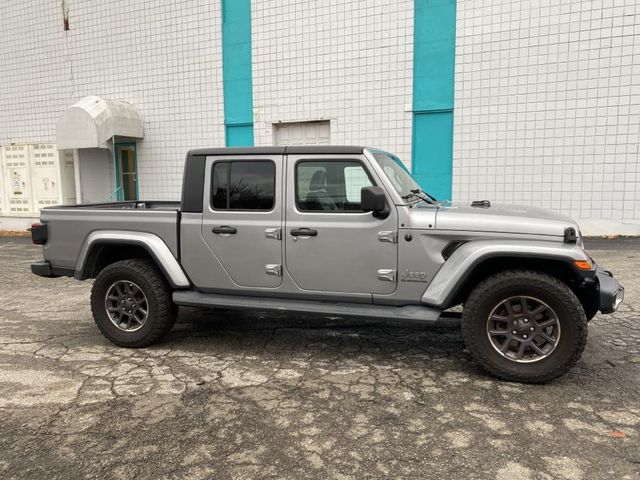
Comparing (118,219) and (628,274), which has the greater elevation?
(118,219)

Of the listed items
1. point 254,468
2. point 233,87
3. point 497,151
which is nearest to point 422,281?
point 254,468

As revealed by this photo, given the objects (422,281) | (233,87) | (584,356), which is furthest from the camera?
(233,87)

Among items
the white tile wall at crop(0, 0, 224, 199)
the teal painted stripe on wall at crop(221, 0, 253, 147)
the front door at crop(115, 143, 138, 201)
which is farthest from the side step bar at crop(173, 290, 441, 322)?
the front door at crop(115, 143, 138, 201)

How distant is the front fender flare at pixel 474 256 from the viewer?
12.5 feet

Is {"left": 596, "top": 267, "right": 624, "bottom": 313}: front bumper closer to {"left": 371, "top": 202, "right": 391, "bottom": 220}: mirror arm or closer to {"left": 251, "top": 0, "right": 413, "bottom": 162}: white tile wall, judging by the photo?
{"left": 371, "top": 202, "right": 391, "bottom": 220}: mirror arm

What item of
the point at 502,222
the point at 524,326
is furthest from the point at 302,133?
the point at 524,326

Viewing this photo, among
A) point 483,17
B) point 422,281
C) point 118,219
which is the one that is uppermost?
point 483,17

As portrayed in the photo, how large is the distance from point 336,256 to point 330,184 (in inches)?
25.7

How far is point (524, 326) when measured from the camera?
394 centimetres

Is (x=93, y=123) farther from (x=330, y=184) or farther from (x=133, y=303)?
(x=330, y=184)

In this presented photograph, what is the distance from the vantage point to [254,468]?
2.85 metres

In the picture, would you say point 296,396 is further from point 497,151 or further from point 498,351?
point 497,151

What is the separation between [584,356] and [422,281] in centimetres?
176

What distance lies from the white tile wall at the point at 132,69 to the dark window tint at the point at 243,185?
30.7ft
